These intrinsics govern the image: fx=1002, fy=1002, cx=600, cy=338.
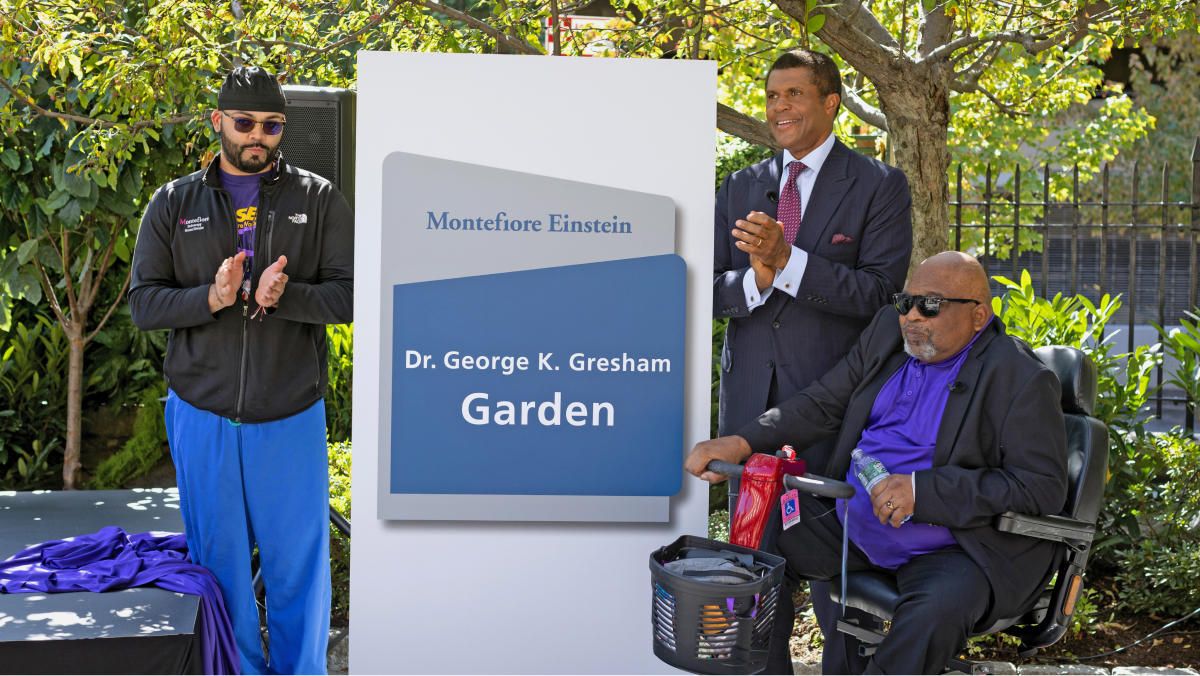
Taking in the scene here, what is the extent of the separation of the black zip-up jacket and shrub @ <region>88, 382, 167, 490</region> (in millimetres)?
3954

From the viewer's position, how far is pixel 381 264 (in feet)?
8.63

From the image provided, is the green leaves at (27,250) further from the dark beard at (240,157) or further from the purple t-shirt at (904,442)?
the purple t-shirt at (904,442)

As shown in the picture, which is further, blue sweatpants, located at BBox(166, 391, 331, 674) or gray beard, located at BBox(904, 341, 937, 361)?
blue sweatpants, located at BBox(166, 391, 331, 674)

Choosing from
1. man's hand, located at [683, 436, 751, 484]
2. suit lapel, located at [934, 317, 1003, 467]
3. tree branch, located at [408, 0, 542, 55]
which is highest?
tree branch, located at [408, 0, 542, 55]

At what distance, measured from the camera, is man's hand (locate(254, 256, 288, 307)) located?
9.61ft

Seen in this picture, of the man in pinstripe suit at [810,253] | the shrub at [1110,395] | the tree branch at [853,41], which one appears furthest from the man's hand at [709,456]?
A: the shrub at [1110,395]

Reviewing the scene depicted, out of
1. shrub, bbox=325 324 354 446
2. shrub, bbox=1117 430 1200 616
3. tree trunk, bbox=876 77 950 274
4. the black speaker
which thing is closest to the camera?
the black speaker

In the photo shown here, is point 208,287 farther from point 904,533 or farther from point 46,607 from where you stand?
point 904,533

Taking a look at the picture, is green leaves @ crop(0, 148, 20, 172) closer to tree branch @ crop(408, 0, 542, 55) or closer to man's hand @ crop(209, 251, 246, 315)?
tree branch @ crop(408, 0, 542, 55)

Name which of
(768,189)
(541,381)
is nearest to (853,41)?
(768,189)

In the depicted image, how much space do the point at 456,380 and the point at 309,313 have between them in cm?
67

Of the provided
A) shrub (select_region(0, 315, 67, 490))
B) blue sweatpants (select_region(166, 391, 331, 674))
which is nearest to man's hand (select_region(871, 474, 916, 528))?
blue sweatpants (select_region(166, 391, 331, 674))

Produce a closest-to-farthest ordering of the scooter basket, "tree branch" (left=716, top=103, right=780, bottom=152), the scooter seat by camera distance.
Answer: the scooter basket, the scooter seat, "tree branch" (left=716, top=103, right=780, bottom=152)

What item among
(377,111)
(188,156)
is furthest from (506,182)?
(188,156)
